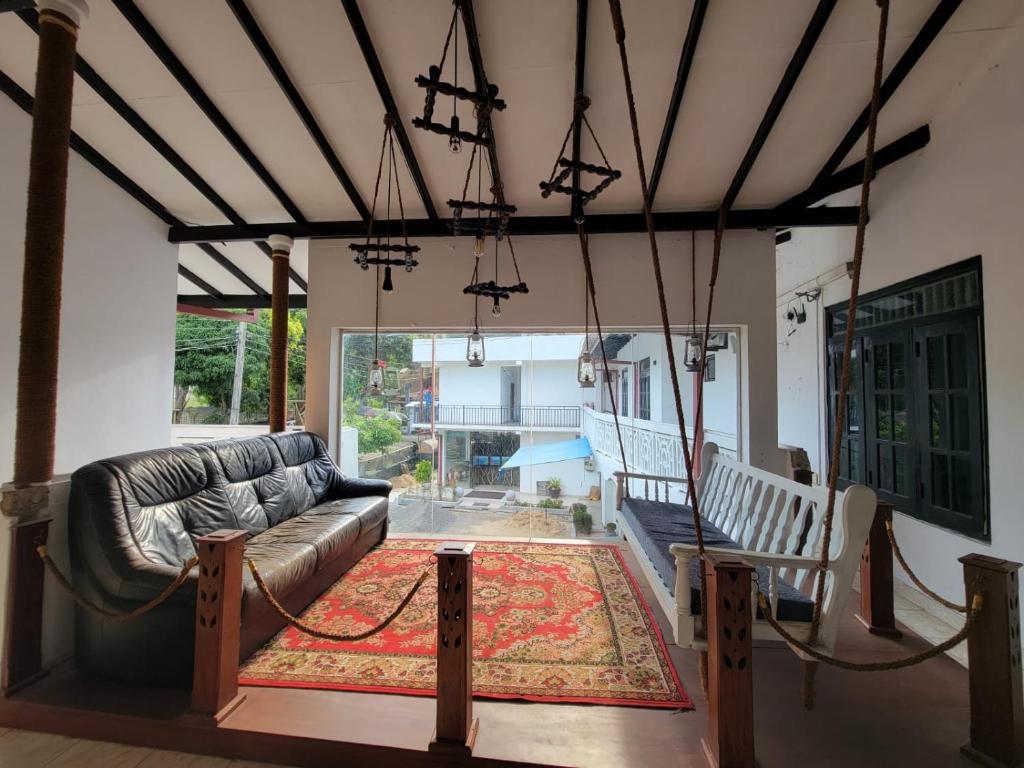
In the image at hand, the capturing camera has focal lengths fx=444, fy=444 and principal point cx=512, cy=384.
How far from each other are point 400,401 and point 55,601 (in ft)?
9.93

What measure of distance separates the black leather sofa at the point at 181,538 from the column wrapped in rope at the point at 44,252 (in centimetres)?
24

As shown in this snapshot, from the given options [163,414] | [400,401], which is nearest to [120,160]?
[163,414]

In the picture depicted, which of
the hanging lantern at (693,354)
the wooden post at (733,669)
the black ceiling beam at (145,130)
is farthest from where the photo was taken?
the hanging lantern at (693,354)

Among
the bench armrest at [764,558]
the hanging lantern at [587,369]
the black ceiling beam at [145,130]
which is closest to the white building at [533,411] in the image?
the hanging lantern at [587,369]

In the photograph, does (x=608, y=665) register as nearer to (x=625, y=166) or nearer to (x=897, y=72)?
(x=625, y=166)

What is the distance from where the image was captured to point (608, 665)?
2.20 meters

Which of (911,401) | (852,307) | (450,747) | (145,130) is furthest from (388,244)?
(911,401)

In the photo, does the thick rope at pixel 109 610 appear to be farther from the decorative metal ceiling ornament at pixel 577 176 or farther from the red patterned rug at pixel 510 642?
the decorative metal ceiling ornament at pixel 577 176

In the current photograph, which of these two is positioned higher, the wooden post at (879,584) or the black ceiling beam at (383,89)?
the black ceiling beam at (383,89)

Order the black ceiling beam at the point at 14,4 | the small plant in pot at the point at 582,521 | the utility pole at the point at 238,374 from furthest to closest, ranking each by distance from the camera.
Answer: the utility pole at the point at 238,374 → the small plant in pot at the point at 582,521 → the black ceiling beam at the point at 14,4

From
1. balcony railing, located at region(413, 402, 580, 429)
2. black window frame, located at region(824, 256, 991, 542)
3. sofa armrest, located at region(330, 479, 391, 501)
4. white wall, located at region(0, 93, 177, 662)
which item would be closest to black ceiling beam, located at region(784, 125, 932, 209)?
black window frame, located at region(824, 256, 991, 542)

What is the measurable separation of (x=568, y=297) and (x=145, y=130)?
356 cm

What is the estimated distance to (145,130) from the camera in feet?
10.8

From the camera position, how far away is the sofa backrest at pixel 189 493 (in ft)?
6.82
